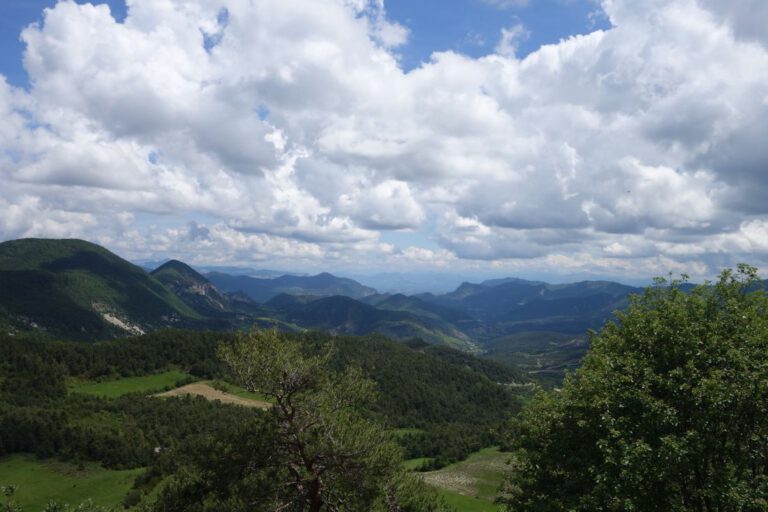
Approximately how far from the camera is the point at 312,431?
2392 centimetres

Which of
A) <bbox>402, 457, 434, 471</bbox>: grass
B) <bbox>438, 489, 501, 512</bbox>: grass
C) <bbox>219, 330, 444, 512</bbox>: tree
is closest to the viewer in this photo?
<bbox>219, 330, 444, 512</bbox>: tree

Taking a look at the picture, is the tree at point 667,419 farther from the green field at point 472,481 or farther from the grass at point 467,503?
the grass at point 467,503

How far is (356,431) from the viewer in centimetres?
2494

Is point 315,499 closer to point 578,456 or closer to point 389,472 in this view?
point 389,472

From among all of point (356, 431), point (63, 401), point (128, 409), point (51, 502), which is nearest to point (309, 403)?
point (356, 431)

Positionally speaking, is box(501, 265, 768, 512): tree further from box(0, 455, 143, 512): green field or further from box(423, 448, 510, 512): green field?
box(0, 455, 143, 512): green field

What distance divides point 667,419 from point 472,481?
430 ft

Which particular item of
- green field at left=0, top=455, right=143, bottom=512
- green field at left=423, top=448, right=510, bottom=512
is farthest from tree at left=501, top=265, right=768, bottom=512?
green field at left=0, top=455, right=143, bottom=512

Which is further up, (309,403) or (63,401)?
(309,403)

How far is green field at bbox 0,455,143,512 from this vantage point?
108188mm

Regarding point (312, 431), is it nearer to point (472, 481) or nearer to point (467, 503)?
point (467, 503)

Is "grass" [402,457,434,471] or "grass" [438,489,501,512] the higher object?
"grass" [438,489,501,512]

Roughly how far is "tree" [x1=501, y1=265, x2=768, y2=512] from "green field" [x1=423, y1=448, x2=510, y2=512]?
76495 millimetres

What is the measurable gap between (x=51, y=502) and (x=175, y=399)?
185 metres
